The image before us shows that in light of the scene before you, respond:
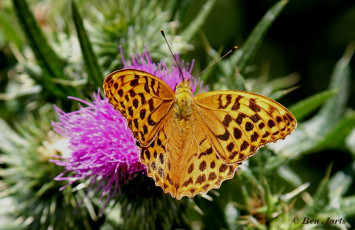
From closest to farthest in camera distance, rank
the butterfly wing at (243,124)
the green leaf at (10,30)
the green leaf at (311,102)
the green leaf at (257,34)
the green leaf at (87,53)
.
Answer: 1. the butterfly wing at (243,124)
2. the green leaf at (87,53)
3. the green leaf at (311,102)
4. the green leaf at (257,34)
5. the green leaf at (10,30)

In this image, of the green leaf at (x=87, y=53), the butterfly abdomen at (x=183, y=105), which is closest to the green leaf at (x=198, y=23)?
the green leaf at (x=87, y=53)

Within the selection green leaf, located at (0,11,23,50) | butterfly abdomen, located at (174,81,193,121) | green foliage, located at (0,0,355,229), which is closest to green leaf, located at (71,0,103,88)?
green foliage, located at (0,0,355,229)

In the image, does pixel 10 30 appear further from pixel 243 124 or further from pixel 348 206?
pixel 348 206

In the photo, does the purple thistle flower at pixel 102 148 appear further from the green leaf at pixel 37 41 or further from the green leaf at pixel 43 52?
the green leaf at pixel 37 41

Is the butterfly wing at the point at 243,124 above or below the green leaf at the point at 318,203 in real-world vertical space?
above

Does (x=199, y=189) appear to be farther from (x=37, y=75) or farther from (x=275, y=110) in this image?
(x=37, y=75)

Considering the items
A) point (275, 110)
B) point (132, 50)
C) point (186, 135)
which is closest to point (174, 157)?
point (186, 135)
